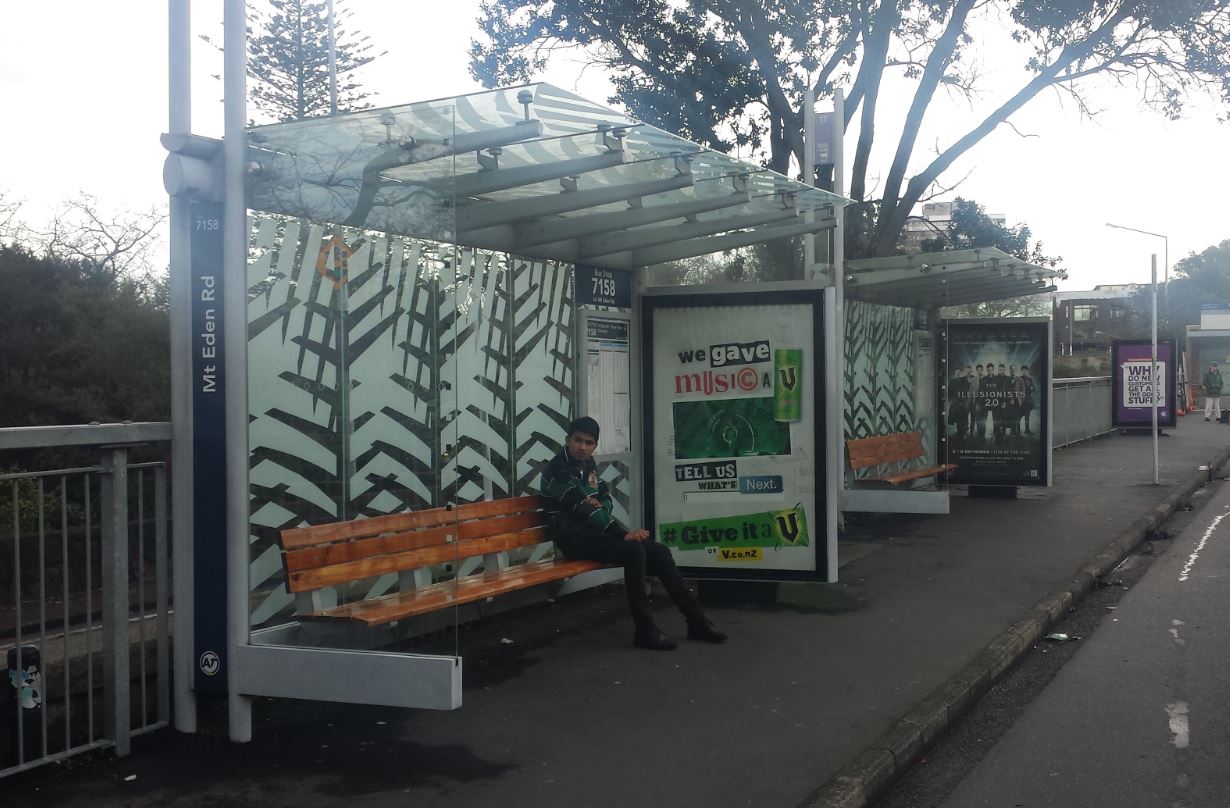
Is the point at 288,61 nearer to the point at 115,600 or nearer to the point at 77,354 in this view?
the point at 77,354

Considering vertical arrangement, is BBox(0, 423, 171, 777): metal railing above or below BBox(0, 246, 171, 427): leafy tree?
below

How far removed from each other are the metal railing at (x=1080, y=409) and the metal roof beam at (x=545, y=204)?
1810 cm

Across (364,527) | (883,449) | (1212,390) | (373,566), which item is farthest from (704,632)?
(1212,390)

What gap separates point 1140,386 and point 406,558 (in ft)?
72.0

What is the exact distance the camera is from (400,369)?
5.86m

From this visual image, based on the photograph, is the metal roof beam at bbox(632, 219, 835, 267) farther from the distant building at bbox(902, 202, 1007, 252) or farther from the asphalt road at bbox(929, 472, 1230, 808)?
the distant building at bbox(902, 202, 1007, 252)

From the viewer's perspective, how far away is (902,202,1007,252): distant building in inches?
Answer: 836

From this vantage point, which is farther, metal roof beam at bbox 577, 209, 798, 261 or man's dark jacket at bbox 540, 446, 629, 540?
metal roof beam at bbox 577, 209, 798, 261

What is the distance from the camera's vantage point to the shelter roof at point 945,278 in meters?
12.7

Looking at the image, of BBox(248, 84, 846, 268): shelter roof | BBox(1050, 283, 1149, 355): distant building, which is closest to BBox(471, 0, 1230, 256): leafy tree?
BBox(248, 84, 846, 268): shelter roof

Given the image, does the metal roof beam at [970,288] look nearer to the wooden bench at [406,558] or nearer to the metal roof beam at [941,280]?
the metal roof beam at [941,280]

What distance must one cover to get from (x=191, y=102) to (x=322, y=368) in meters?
1.33

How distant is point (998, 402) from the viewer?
622 inches

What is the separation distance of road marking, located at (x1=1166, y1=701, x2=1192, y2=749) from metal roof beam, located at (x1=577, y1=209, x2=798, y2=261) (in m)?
3.94
